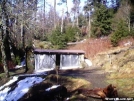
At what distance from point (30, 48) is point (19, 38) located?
3655mm

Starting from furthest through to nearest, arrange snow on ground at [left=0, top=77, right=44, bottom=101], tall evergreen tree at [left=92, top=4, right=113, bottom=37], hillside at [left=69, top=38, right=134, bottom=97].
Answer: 1. tall evergreen tree at [left=92, top=4, right=113, bottom=37]
2. hillside at [left=69, top=38, right=134, bottom=97]
3. snow on ground at [left=0, top=77, right=44, bottom=101]

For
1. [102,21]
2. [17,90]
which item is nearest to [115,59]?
[102,21]

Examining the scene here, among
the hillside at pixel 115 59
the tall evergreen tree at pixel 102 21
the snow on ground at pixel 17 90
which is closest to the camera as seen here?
the snow on ground at pixel 17 90

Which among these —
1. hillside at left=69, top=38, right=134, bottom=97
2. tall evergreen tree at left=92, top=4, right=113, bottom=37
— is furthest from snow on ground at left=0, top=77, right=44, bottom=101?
tall evergreen tree at left=92, top=4, right=113, bottom=37

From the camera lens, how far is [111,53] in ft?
113

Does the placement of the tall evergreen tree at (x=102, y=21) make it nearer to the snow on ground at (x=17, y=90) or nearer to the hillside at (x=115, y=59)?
the hillside at (x=115, y=59)

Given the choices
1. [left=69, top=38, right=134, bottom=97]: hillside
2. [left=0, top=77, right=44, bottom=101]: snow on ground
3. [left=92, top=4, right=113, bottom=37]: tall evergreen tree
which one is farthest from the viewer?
[left=92, top=4, right=113, bottom=37]: tall evergreen tree

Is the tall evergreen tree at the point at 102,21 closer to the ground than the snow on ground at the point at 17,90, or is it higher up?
higher up

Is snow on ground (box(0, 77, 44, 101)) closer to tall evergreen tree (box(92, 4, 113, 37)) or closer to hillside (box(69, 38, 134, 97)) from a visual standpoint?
hillside (box(69, 38, 134, 97))

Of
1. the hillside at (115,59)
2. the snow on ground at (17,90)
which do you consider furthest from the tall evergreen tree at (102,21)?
the snow on ground at (17,90)

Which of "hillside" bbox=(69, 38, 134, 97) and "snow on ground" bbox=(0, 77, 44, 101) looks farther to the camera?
"hillside" bbox=(69, 38, 134, 97)

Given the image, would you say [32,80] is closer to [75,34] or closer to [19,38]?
[19,38]

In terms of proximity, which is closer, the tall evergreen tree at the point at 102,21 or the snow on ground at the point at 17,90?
the snow on ground at the point at 17,90

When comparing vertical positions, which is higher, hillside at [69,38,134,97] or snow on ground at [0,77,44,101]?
hillside at [69,38,134,97]
